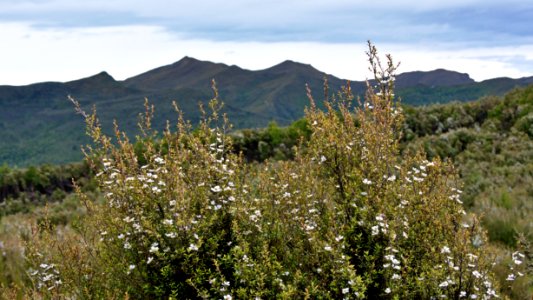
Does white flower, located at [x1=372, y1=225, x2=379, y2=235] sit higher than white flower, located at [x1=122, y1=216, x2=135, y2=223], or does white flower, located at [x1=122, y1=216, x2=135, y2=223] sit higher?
white flower, located at [x1=372, y1=225, x2=379, y2=235]

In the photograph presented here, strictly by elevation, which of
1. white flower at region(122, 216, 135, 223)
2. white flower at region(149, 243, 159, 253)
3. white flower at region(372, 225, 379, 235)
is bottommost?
white flower at region(149, 243, 159, 253)

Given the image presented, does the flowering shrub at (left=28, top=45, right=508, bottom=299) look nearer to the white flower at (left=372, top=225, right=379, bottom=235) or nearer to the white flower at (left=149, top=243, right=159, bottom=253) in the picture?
the white flower at (left=372, top=225, right=379, bottom=235)

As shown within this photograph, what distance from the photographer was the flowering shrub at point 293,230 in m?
4.91

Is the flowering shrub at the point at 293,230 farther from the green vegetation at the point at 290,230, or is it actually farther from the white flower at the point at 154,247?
the white flower at the point at 154,247

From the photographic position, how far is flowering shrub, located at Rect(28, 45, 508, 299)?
16.1ft

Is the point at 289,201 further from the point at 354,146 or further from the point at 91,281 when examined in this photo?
the point at 91,281

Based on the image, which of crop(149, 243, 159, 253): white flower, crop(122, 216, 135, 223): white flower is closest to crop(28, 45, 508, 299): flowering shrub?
crop(122, 216, 135, 223): white flower

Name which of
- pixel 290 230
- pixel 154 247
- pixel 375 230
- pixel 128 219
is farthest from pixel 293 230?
pixel 128 219

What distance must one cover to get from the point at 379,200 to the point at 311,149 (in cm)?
113

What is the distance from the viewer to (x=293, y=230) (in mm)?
5527

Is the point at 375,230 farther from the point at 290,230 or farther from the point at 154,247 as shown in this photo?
the point at 154,247

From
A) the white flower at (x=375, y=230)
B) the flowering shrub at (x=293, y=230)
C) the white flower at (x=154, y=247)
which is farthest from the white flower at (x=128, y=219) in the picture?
the white flower at (x=375, y=230)

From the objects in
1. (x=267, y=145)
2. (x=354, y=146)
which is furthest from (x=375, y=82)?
(x=267, y=145)

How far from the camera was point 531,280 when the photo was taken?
263 inches
